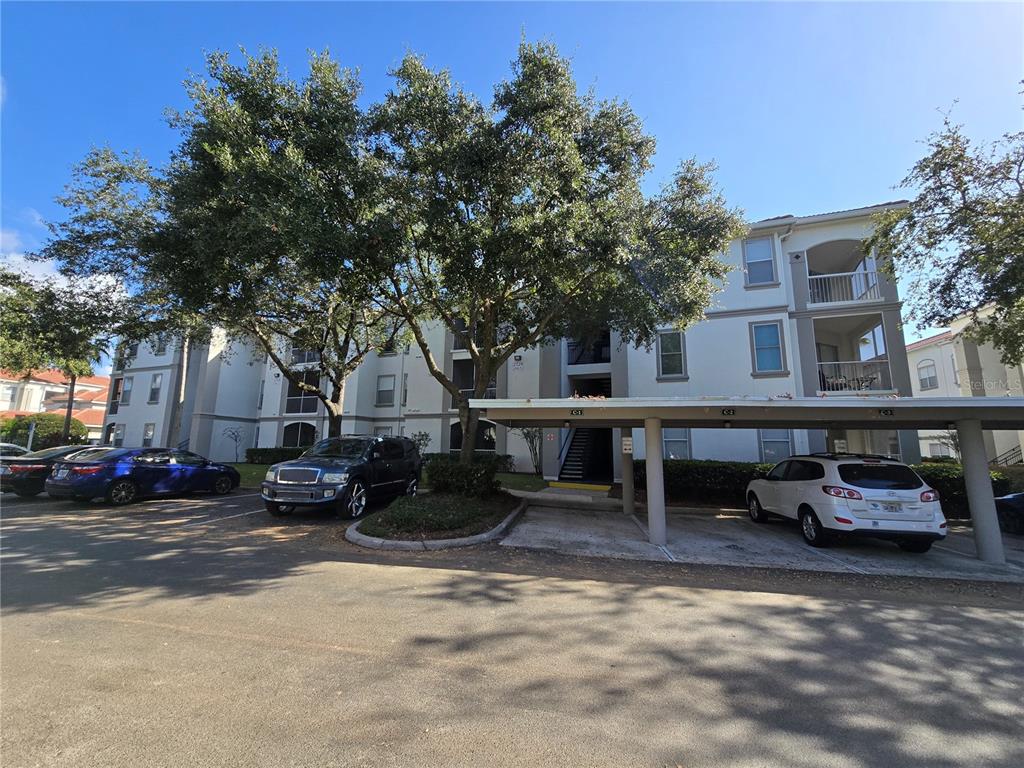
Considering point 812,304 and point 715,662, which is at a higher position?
point 812,304

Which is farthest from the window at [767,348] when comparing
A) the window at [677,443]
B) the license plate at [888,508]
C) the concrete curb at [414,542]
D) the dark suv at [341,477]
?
the dark suv at [341,477]

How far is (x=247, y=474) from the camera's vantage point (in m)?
20.2

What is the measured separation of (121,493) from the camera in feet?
41.3

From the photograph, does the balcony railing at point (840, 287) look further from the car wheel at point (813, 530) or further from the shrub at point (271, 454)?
the shrub at point (271, 454)

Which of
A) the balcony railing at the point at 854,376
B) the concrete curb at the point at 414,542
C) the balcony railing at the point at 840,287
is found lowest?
the concrete curb at the point at 414,542

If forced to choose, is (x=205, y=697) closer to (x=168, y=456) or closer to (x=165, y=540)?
(x=165, y=540)

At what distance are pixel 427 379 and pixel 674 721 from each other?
2366 cm

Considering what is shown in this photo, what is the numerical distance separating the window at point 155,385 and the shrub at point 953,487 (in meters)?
38.1

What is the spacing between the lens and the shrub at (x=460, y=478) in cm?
1162

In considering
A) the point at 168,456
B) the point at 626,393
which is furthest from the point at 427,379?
the point at 168,456

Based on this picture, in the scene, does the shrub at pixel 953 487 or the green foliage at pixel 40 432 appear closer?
the shrub at pixel 953 487

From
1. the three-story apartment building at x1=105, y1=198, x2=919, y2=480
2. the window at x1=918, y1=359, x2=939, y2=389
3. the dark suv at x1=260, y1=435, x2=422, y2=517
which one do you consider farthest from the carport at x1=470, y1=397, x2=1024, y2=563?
the window at x1=918, y1=359, x2=939, y2=389

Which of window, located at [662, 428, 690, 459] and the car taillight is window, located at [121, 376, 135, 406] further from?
the car taillight

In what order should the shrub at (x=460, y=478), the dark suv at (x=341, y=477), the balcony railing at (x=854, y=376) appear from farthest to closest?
the balcony railing at (x=854, y=376)
the shrub at (x=460, y=478)
the dark suv at (x=341, y=477)
